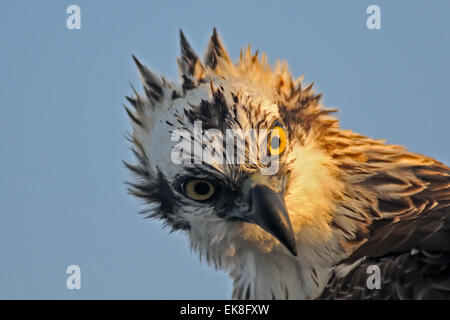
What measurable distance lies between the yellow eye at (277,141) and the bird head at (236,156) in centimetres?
1

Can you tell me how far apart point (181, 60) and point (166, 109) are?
787 millimetres

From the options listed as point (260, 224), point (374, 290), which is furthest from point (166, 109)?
point (374, 290)

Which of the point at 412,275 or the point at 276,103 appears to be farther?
the point at 276,103

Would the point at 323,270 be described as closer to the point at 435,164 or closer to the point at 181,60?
the point at 435,164

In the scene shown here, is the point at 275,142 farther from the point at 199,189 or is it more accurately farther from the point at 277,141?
the point at 199,189

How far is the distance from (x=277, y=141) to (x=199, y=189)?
3.18 feet

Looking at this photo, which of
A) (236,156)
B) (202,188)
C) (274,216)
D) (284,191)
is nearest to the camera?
(274,216)

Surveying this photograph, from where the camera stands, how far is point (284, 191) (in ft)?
27.0

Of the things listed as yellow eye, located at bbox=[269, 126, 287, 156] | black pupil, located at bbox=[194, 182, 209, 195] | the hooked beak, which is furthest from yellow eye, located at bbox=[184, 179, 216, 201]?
yellow eye, located at bbox=[269, 126, 287, 156]

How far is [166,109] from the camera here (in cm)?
896

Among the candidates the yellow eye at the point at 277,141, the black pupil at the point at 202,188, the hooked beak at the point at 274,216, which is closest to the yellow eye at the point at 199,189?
the black pupil at the point at 202,188

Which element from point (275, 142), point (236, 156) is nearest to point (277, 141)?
point (275, 142)

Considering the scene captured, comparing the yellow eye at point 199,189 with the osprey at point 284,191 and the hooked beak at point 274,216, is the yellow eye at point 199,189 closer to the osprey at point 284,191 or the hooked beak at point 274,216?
the osprey at point 284,191
